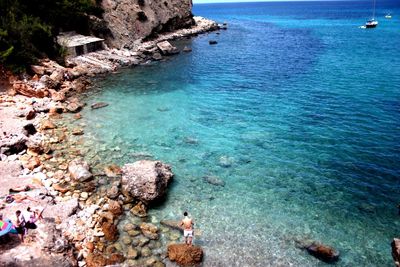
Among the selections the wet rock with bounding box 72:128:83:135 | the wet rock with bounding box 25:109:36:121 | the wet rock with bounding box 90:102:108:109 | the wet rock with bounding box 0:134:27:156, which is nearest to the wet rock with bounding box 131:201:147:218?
the wet rock with bounding box 0:134:27:156

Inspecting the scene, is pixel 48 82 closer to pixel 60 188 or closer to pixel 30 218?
pixel 60 188

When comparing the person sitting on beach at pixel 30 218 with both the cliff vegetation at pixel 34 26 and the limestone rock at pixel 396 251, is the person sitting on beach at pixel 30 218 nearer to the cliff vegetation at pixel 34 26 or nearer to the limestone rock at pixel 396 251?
the limestone rock at pixel 396 251

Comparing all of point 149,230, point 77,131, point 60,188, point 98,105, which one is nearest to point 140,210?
point 149,230

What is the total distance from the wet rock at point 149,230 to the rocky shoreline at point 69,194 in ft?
0.20

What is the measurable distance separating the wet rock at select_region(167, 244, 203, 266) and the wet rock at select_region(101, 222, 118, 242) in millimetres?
3523

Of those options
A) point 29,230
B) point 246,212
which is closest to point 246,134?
point 246,212

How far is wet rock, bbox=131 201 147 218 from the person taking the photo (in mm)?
21500

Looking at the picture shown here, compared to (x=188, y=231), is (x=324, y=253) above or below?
below

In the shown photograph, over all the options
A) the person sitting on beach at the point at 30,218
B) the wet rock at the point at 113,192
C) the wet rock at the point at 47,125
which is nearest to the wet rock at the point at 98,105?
the wet rock at the point at 47,125

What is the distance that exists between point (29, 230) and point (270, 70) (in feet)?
162

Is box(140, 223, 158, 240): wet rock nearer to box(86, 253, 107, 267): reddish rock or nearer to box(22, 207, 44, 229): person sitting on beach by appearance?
box(86, 253, 107, 267): reddish rock

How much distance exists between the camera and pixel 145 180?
22797 mm

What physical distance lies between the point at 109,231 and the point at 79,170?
23.7 feet

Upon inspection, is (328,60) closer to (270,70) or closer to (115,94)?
(270,70)
